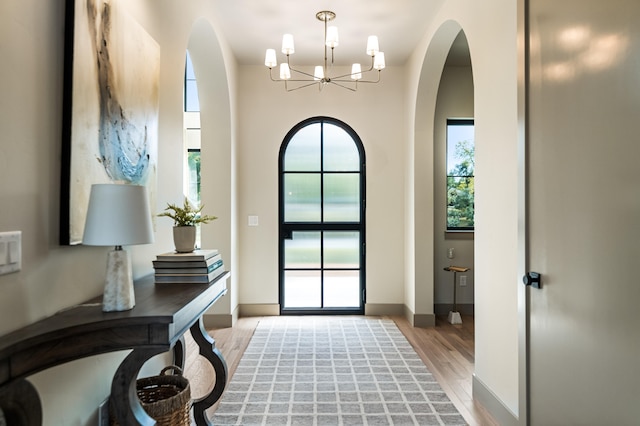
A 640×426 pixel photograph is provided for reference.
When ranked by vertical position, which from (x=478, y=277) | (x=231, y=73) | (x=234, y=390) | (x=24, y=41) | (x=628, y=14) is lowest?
(x=234, y=390)

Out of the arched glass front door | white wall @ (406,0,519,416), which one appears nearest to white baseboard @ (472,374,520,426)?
white wall @ (406,0,519,416)

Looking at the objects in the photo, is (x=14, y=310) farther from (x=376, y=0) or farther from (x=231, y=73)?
(x=231, y=73)

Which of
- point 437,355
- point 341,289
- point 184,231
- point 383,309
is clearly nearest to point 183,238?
point 184,231

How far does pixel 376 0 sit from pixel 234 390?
3097mm

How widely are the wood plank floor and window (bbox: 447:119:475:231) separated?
3.93 feet

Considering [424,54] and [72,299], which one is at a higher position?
[424,54]

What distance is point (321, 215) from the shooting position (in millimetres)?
4531

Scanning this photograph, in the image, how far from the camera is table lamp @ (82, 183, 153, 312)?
3.70 feet

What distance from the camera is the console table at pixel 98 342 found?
36.8 inches

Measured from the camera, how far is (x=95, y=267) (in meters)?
1.42

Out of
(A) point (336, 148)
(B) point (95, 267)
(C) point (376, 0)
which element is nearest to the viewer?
(B) point (95, 267)

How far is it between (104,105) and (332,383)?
223cm

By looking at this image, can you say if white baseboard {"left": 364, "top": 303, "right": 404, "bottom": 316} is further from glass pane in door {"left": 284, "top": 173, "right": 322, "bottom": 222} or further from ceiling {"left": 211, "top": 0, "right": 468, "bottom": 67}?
ceiling {"left": 211, "top": 0, "right": 468, "bottom": 67}

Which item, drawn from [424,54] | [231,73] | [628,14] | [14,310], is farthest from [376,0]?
[14,310]
